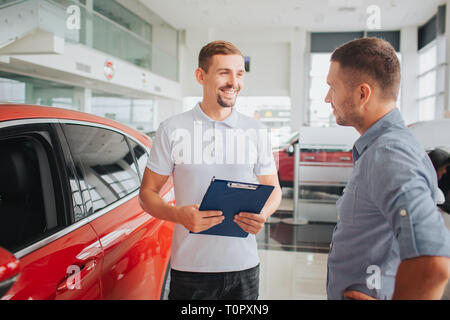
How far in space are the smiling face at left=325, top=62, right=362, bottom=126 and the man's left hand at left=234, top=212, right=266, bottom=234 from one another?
16.7 inches

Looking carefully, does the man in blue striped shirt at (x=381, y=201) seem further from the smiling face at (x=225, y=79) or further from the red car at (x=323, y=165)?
the red car at (x=323, y=165)

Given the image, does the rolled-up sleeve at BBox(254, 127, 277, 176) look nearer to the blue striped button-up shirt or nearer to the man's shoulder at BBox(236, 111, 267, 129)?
the man's shoulder at BBox(236, 111, 267, 129)

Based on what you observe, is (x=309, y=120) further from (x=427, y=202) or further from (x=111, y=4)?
(x=427, y=202)

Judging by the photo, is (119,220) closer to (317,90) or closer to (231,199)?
(231,199)

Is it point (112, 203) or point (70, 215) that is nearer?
point (70, 215)

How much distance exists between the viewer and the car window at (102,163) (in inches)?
59.6

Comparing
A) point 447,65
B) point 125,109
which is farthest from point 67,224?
point 447,65

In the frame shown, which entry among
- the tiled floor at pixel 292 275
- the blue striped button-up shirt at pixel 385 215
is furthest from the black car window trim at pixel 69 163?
the tiled floor at pixel 292 275

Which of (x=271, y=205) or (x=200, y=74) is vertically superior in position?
(x=200, y=74)

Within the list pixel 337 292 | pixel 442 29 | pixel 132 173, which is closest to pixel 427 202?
pixel 337 292

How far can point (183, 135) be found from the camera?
1470mm

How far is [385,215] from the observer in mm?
802

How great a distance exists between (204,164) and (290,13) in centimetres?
1343

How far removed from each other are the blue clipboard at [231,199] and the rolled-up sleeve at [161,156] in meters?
0.30
